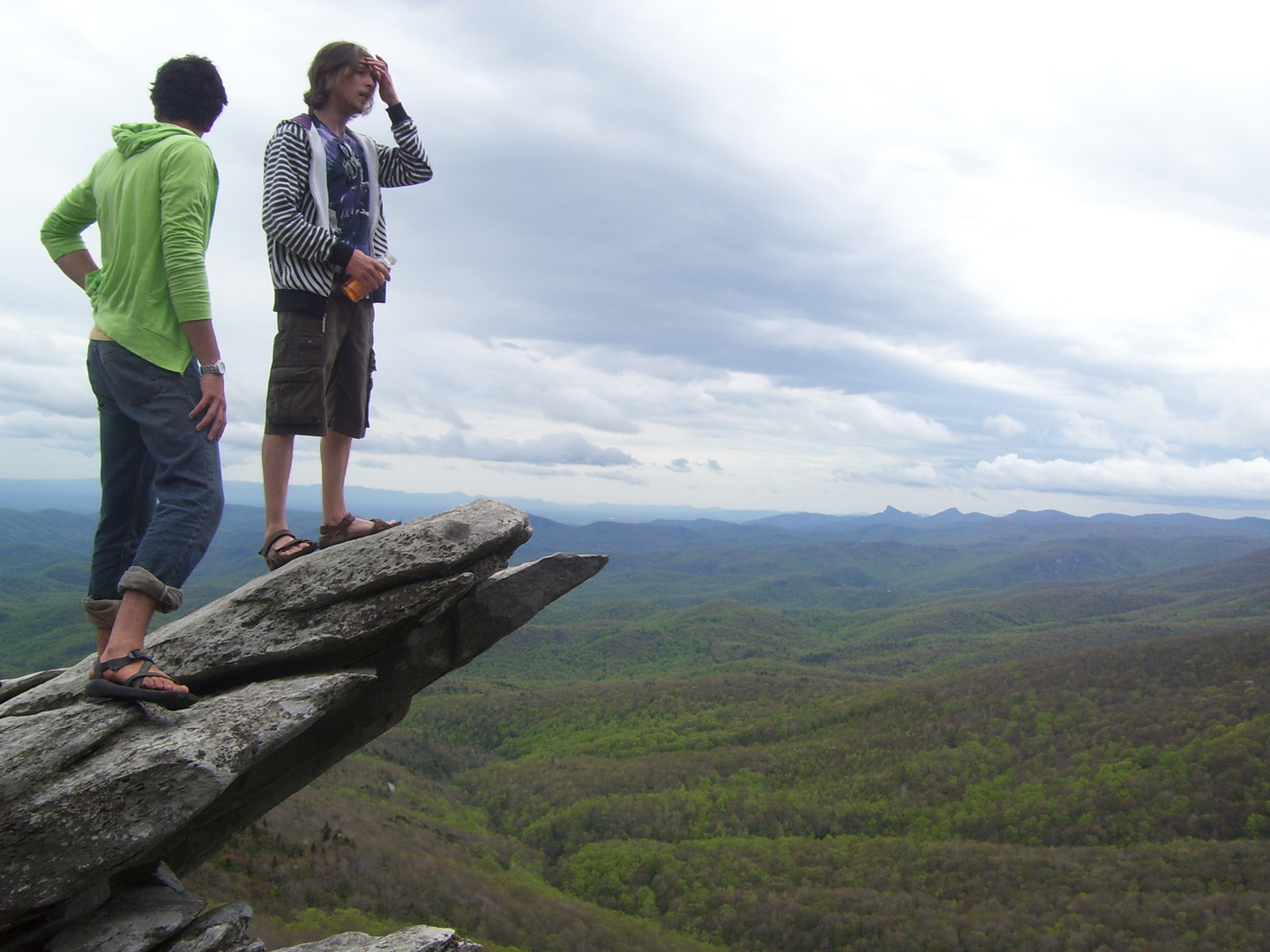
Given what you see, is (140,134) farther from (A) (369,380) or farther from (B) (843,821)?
(B) (843,821)

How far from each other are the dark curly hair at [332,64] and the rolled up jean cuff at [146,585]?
16.9 ft

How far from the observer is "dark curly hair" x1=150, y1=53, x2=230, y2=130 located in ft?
22.0

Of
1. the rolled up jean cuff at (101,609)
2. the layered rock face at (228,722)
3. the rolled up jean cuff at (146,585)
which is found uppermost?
the rolled up jean cuff at (146,585)

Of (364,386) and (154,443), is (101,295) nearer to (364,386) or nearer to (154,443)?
(154,443)

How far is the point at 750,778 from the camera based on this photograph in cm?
8988

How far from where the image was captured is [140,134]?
652 cm

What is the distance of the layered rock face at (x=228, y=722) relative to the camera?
6566 millimetres

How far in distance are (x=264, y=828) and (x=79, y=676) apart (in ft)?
139

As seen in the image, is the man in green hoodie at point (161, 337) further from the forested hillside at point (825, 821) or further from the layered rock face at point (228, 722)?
the forested hillside at point (825, 821)

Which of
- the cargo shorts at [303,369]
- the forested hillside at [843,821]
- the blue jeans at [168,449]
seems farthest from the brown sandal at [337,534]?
the forested hillside at [843,821]

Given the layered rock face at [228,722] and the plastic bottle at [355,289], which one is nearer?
the layered rock face at [228,722]

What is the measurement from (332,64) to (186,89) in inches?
62.1

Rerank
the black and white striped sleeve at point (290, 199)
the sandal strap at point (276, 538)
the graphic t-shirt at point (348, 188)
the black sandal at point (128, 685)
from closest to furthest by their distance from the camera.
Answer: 1. the black sandal at point (128, 685)
2. the black and white striped sleeve at point (290, 199)
3. the graphic t-shirt at point (348, 188)
4. the sandal strap at point (276, 538)

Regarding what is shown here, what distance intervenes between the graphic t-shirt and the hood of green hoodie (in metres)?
1.46
